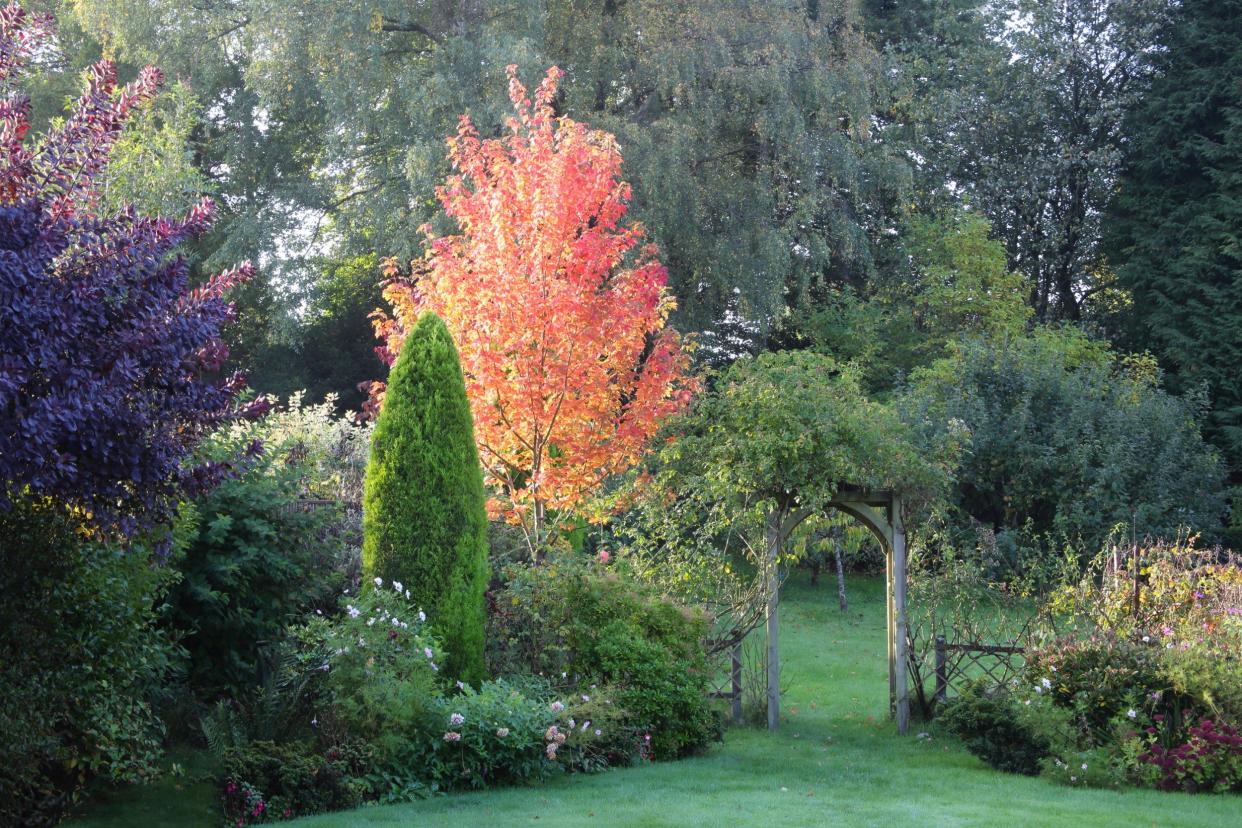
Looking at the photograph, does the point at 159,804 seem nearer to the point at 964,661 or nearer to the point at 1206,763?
the point at 1206,763

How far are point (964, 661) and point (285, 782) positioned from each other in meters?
6.66

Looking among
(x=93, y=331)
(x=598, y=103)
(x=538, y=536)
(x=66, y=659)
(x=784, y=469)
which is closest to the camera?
(x=93, y=331)

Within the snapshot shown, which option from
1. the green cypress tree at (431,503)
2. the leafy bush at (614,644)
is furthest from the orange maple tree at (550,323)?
the leafy bush at (614,644)

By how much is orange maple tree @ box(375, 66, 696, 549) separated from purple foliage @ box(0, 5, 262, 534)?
4879 millimetres

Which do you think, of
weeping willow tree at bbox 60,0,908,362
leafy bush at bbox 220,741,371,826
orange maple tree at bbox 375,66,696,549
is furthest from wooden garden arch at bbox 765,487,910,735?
weeping willow tree at bbox 60,0,908,362

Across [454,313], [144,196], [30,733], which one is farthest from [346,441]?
[30,733]

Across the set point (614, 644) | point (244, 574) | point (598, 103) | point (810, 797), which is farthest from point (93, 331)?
point (598, 103)

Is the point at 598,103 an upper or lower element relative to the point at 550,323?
upper

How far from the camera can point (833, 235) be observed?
19547mm

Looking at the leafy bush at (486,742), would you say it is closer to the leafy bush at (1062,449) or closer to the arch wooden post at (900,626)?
the arch wooden post at (900,626)

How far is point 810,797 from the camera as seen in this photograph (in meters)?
7.65

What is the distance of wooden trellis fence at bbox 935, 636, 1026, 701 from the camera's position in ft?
32.2

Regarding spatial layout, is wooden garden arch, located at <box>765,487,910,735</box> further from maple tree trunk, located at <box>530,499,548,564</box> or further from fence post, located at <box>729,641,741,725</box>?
maple tree trunk, located at <box>530,499,548,564</box>

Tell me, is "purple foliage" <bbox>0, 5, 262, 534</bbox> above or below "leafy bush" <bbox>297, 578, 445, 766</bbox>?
above
